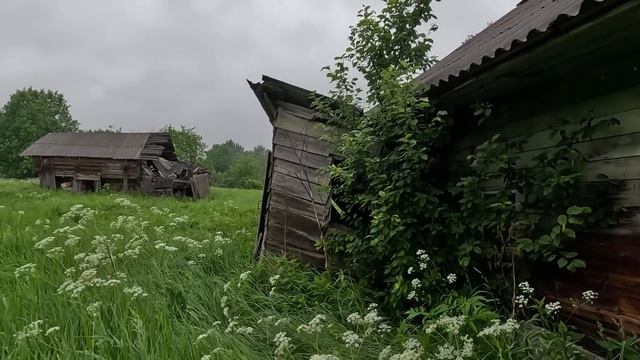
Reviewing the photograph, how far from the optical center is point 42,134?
54.7m

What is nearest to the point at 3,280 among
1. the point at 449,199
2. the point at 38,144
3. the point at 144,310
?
the point at 144,310

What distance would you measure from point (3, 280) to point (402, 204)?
4248 mm

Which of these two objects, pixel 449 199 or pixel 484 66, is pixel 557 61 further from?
pixel 449 199

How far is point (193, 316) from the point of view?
3.58 m

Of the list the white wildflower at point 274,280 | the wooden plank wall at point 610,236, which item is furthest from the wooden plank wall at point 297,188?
the wooden plank wall at point 610,236

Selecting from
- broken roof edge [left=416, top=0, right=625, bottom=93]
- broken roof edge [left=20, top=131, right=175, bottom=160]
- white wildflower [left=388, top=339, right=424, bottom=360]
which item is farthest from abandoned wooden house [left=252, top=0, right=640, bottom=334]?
broken roof edge [left=20, top=131, right=175, bottom=160]

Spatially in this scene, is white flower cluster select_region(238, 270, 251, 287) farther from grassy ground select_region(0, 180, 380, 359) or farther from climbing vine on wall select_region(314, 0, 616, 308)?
climbing vine on wall select_region(314, 0, 616, 308)

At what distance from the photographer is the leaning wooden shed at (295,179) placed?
16.5 feet

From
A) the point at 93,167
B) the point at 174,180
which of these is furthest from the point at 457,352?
the point at 93,167

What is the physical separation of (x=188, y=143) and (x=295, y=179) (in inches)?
2253

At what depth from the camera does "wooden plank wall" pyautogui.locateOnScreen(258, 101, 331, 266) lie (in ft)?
16.6

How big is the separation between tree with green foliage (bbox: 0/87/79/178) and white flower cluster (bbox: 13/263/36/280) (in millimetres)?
52372

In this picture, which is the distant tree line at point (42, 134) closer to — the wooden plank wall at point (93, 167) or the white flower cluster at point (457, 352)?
the wooden plank wall at point (93, 167)

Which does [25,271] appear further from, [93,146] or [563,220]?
[93,146]
